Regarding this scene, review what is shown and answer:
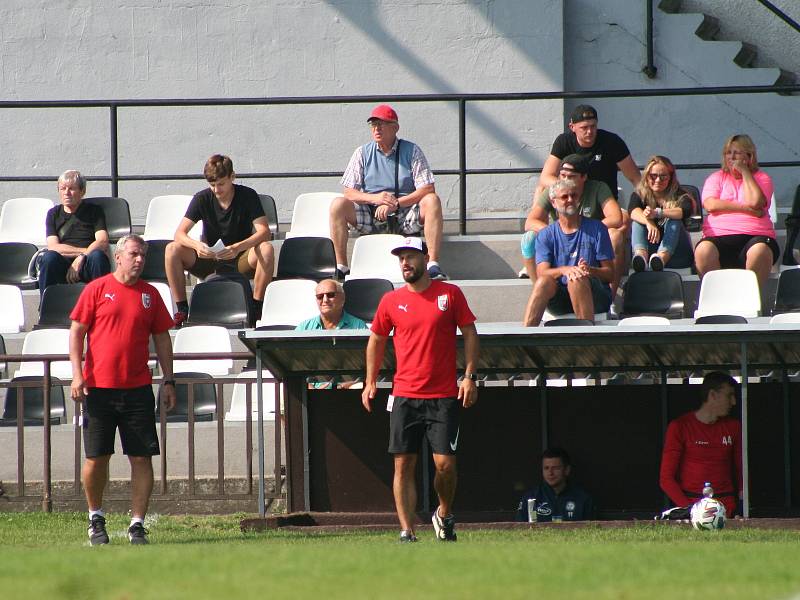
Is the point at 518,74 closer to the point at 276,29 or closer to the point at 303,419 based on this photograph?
the point at 276,29

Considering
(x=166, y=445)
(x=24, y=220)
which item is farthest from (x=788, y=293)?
(x=24, y=220)

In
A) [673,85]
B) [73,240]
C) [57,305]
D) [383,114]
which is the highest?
[673,85]

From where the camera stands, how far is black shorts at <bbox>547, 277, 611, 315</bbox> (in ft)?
39.7

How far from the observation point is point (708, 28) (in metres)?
17.8

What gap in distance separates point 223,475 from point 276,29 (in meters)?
7.24

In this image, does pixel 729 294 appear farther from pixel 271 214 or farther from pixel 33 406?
pixel 33 406

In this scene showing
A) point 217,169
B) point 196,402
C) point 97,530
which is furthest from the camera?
point 217,169

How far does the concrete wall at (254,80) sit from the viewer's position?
56.0ft

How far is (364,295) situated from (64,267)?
2892mm

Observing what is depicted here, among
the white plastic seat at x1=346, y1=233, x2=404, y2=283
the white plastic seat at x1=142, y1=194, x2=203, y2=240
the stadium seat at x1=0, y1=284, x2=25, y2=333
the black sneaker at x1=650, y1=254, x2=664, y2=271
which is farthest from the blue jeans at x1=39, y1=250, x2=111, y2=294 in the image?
the black sneaker at x1=650, y1=254, x2=664, y2=271

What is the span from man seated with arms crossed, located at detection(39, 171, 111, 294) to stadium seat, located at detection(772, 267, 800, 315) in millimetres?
5924

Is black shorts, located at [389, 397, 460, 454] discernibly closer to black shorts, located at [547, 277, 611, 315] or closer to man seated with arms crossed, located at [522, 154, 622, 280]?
black shorts, located at [547, 277, 611, 315]

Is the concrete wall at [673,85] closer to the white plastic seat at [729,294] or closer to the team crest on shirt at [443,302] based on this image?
the white plastic seat at [729,294]

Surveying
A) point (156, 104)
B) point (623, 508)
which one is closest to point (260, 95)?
point (156, 104)
